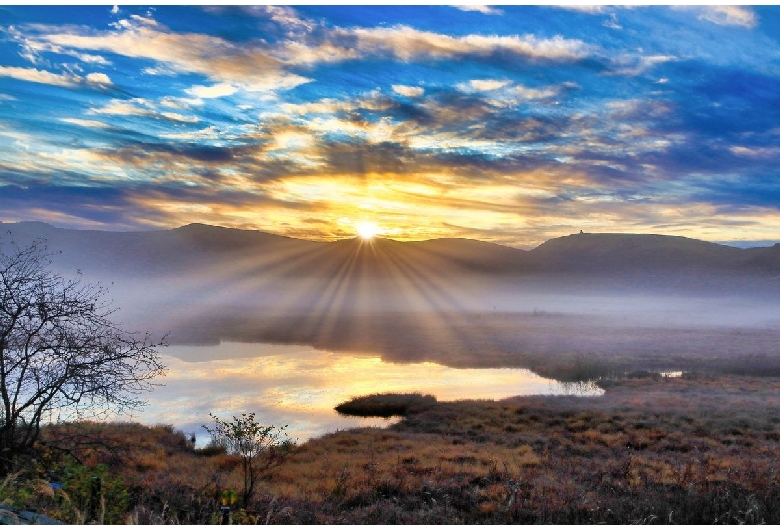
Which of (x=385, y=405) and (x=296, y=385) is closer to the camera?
(x=385, y=405)

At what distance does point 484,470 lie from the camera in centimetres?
1912

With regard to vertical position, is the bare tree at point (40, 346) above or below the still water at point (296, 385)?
above

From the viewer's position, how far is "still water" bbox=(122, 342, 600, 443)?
31.6m

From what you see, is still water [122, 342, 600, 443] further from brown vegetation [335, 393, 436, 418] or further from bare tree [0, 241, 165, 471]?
bare tree [0, 241, 165, 471]

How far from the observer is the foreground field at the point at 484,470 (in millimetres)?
12297

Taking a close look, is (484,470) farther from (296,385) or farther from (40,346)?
(296,385)

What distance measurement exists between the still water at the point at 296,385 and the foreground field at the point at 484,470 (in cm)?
408

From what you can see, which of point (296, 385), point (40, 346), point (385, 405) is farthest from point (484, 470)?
point (296, 385)

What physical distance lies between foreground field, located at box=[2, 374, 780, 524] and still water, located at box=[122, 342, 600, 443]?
4.08 meters

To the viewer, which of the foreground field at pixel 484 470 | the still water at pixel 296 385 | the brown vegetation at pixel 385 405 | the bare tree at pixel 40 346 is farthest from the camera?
the brown vegetation at pixel 385 405

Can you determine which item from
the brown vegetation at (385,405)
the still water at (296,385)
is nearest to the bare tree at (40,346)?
the still water at (296,385)

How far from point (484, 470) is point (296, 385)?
25.3 metres

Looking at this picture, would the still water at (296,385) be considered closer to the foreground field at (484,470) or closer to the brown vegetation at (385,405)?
the brown vegetation at (385,405)

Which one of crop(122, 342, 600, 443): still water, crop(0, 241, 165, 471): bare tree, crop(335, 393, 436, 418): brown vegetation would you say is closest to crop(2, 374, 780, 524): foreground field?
crop(335, 393, 436, 418): brown vegetation
